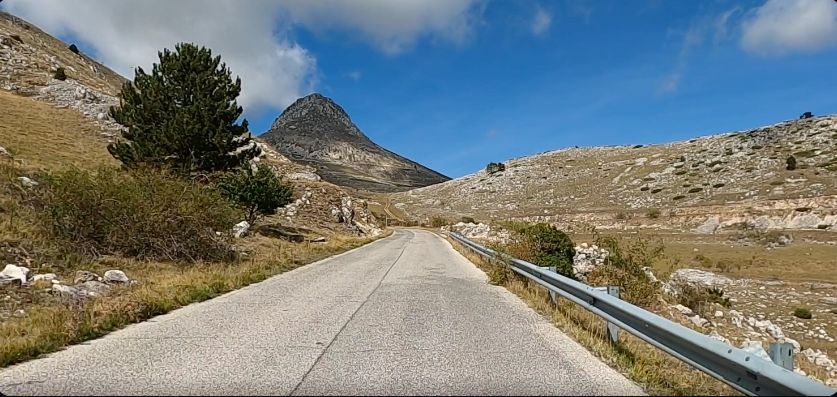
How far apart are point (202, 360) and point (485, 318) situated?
14.8ft

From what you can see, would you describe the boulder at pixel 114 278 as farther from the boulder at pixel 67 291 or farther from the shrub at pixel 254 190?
the shrub at pixel 254 190

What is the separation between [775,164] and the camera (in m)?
69.5

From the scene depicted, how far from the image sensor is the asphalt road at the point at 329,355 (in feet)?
15.9

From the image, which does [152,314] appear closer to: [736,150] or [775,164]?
[775,164]

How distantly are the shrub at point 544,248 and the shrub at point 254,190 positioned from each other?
1648 cm

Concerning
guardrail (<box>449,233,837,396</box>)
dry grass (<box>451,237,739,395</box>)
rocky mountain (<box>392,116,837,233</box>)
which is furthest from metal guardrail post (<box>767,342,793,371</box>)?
rocky mountain (<box>392,116,837,233</box>)

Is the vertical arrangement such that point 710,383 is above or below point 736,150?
below

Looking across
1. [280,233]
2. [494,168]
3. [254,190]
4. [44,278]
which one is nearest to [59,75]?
[280,233]

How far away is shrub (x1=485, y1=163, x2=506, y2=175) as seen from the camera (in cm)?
12462

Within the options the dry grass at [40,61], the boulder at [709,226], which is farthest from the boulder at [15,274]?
the dry grass at [40,61]

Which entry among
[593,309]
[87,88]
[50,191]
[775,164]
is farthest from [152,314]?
[775,164]

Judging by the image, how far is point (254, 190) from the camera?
30750 mm

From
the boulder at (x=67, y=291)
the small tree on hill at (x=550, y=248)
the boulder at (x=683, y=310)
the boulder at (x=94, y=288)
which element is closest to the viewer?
the boulder at (x=67, y=291)

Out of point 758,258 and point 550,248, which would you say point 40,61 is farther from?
point 758,258
